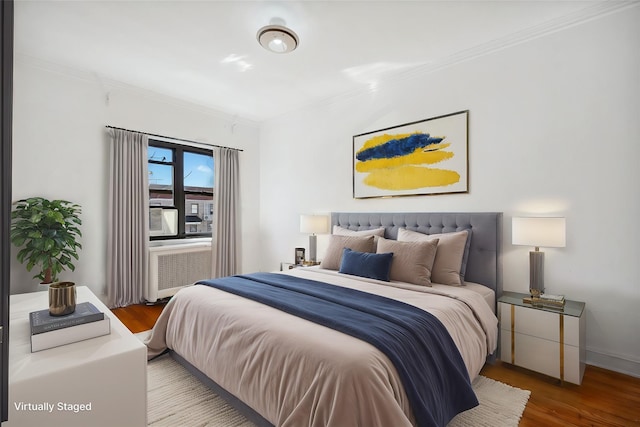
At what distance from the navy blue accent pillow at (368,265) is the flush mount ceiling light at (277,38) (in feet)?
6.37

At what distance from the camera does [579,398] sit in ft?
6.66

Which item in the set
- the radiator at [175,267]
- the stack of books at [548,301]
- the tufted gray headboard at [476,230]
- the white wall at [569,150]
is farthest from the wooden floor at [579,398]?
the radiator at [175,267]

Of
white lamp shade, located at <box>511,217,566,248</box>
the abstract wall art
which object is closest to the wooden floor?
white lamp shade, located at <box>511,217,566,248</box>

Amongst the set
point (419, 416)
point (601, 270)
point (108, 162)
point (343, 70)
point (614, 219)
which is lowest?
point (419, 416)

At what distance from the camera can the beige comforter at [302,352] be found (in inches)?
50.8

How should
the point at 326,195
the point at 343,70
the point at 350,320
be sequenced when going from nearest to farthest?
the point at 350,320 → the point at 343,70 → the point at 326,195

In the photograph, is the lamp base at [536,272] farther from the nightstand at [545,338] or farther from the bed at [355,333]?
the bed at [355,333]

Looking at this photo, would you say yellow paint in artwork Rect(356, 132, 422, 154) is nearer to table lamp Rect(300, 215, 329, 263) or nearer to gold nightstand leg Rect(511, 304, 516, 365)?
table lamp Rect(300, 215, 329, 263)

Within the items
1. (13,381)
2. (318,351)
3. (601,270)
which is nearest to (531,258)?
(601,270)

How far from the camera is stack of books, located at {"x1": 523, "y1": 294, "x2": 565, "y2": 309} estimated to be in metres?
2.30

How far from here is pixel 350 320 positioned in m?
1.70

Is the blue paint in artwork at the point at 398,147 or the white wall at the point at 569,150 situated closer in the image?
the white wall at the point at 569,150

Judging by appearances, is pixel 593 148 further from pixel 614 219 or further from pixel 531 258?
pixel 531 258

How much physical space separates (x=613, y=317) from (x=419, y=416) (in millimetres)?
2025
